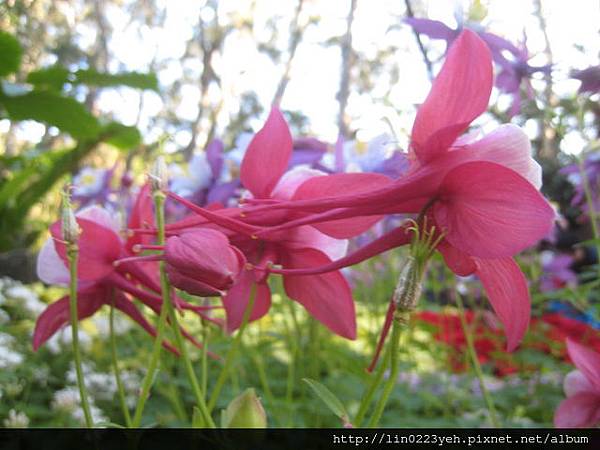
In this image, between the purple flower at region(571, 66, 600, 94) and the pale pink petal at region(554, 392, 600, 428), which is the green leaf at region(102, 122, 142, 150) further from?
the pale pink petal at region(554, 392, 600, 428)

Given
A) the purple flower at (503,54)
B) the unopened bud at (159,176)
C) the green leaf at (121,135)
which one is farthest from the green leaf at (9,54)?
the unopened bud at (159,176)

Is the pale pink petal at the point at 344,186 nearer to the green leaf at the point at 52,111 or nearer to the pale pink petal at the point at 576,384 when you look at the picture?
the pale pink petal at the point at 576,384

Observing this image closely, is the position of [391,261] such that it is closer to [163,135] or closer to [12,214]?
[163,135]

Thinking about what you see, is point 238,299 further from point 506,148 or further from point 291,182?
point 506,148

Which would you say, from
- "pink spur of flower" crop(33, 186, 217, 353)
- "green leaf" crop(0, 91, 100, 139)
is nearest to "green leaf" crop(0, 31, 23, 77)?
"green leaf" crop(0, 91, 100, 139)

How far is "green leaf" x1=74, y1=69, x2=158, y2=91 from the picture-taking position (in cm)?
450

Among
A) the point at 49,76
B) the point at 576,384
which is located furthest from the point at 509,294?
the point at 49,76

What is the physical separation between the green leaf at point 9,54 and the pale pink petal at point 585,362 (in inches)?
155

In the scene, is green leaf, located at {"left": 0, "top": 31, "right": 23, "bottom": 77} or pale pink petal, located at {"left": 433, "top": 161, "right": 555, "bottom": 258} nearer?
pale pink petal, located at {"left": 433, "top": 161, "right": 555, "bottom": 258}

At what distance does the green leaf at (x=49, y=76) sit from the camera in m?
4.37

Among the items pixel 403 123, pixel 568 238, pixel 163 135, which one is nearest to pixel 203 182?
pixel 403 123

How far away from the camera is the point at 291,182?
0.47 m

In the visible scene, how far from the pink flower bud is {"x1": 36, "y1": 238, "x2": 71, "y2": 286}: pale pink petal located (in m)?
0.20

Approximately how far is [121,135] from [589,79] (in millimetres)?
4397
